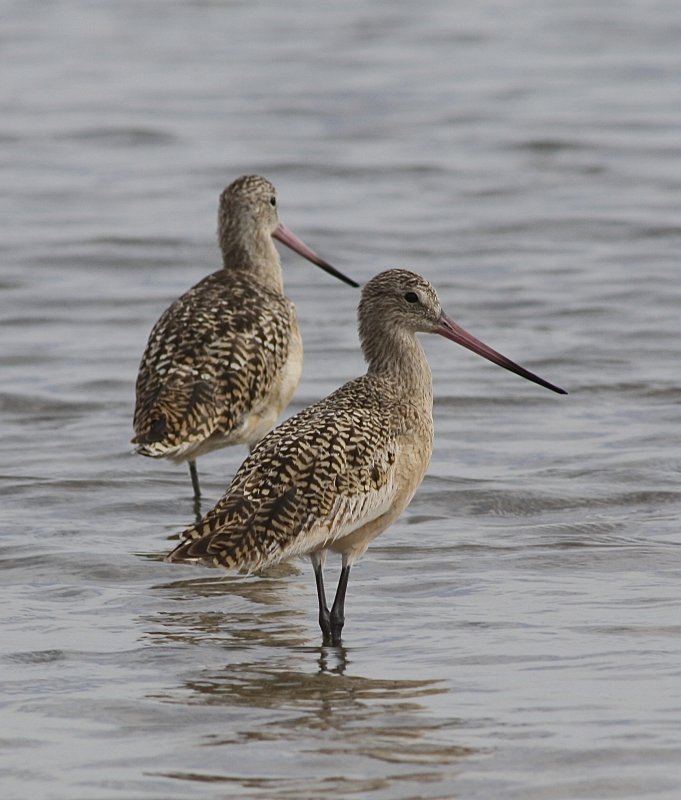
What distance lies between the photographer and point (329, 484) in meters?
5.72

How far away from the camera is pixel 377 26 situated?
21094mm

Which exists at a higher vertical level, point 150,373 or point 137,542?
point 150,373

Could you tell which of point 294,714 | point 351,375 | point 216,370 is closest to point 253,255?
point 351,375

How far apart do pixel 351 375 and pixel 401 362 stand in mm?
3183

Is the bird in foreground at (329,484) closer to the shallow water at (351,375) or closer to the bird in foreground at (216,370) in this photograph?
the shallow water at (351,375)

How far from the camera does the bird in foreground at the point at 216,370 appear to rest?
7246 millimetres

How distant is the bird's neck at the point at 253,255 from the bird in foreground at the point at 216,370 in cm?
31

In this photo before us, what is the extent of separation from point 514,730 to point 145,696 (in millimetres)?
1056

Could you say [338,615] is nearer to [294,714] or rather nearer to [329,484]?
[329,484]

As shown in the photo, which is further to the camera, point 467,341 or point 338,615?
point 467,341

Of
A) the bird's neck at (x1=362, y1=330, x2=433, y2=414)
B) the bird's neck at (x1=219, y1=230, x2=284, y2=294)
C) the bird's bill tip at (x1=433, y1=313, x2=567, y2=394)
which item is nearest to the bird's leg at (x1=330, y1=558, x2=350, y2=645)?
the bird's neck at (x1=362, y1=330, x2=433, y2=414)

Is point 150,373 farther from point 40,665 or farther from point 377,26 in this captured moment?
point 377,26

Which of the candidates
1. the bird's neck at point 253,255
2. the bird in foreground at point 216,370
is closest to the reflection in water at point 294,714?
the bird in foreground at point 216,370

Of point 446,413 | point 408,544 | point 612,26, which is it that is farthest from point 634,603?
point 612,26
